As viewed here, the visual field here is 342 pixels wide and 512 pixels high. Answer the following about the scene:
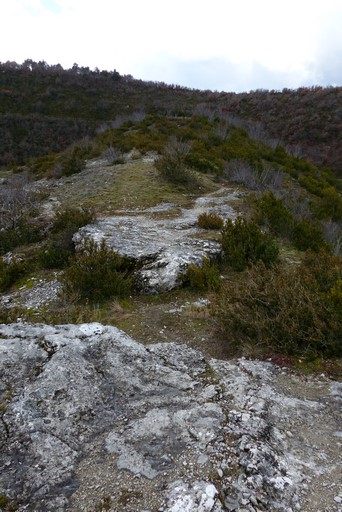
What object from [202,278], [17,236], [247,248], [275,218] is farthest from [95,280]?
[275,218]

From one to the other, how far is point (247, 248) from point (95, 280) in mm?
2745

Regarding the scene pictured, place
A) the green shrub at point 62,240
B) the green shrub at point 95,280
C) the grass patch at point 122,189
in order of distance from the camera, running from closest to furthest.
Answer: the green shrub at point 95,280
the green shrub at point 62,240
the grass patch at point 122,189

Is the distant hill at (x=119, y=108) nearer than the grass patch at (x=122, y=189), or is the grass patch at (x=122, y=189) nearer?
the grass patch at (x=122, y=189)

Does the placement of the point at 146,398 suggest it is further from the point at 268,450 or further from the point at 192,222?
the point at 192,222

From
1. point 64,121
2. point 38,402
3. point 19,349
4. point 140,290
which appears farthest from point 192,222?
point 64,121

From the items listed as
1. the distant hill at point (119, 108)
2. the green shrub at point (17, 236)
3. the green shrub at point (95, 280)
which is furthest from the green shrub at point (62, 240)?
the distant hill at point (119, 108)

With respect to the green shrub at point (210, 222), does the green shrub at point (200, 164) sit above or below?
above

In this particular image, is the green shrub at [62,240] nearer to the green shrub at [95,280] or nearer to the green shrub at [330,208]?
the green shrub at [95,280]

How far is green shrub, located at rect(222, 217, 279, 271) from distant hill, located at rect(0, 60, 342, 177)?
17.1m

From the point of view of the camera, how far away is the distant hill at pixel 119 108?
97.7ft

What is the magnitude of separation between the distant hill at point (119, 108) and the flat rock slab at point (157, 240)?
15.2 metres

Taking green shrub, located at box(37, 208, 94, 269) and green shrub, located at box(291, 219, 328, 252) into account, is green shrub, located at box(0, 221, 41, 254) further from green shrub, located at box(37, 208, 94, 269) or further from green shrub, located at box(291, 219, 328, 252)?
green shrub, located at box(291, 219, 328, 252)

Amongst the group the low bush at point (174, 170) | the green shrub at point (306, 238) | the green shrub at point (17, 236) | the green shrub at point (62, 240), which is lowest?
the green shrub at point (17, 236)

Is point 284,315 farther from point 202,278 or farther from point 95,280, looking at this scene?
point 95,280
